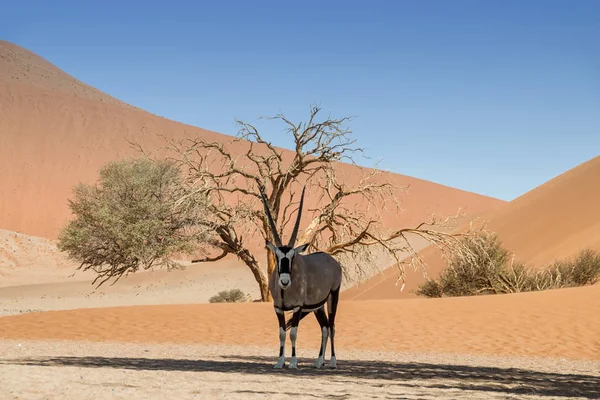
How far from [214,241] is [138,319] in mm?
4748

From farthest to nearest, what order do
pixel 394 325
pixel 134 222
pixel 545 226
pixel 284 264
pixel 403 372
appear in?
pixel 545 226 → pixel 134 222 → pixel 394 325 → pixel 403 372 → pixel 284 264

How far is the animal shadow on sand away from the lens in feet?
33.0

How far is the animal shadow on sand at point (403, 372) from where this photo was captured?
33.0 feet

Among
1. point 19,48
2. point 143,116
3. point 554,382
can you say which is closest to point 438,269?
point 554,382

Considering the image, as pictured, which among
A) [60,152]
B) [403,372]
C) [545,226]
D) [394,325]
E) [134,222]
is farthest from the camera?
[60,152]

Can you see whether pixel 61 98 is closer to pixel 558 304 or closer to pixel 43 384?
pixel 558 304

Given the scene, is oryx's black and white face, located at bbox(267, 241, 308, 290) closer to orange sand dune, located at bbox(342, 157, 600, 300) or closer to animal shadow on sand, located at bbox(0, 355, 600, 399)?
animal shadow on sand, located at bbox(0, 355, 600, 399)

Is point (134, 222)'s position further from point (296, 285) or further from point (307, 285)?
point (296, 285)

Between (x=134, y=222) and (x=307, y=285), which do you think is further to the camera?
(x=134, y=222)

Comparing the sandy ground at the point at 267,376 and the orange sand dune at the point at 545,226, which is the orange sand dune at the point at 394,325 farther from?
the orange sand dune at the point at 545,226

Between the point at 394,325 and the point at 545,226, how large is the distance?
24.3 m

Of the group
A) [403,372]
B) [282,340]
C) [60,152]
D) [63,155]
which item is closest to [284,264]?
[282,340]

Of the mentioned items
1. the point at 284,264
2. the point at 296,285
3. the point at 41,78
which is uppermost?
the point at 41,78

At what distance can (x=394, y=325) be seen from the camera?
67.9 feet
